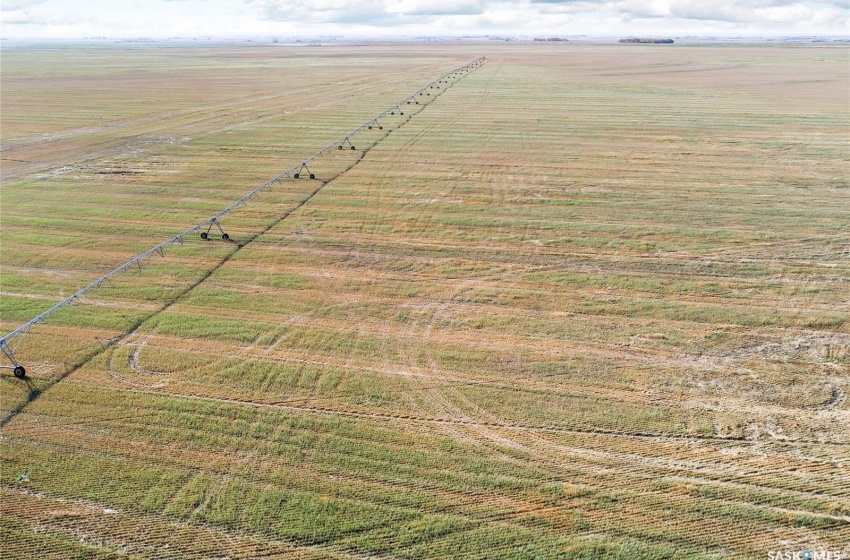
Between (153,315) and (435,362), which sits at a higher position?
(153,315)

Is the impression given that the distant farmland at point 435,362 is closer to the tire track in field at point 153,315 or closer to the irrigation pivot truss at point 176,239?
the tire track in field at point 153,315

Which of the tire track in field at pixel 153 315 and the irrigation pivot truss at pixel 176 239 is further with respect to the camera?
the irrigation pivot truss at pixel 176 239

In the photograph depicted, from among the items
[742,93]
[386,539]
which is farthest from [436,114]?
[386,539]

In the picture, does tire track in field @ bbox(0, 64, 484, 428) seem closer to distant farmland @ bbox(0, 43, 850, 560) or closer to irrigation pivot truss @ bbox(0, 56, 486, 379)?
distant farmland @ bbox(0, 43, 850, 560)

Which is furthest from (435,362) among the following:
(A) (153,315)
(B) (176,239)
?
(B) (176,239)

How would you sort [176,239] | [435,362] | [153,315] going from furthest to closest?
[176,239] < [153,315] < [435,362]

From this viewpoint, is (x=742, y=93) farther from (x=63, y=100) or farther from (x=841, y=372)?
(x=63, y=100)

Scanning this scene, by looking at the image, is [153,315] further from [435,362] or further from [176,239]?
[435,362]

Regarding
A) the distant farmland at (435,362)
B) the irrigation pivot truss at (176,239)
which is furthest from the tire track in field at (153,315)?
the irrigation pivot truss at (176,239)
